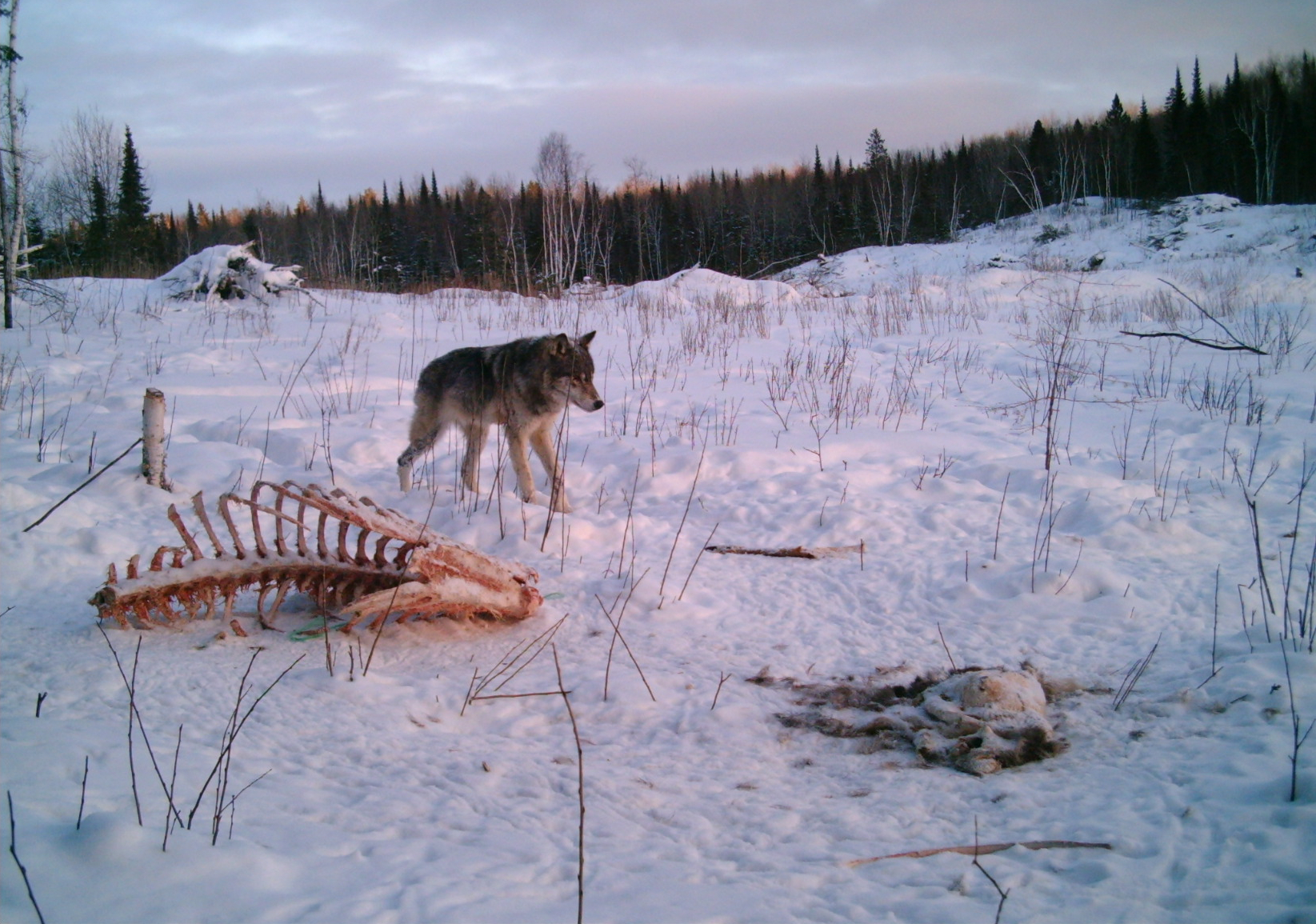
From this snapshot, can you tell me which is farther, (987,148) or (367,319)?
(987,148)

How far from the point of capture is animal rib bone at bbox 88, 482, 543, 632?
279 centimetres

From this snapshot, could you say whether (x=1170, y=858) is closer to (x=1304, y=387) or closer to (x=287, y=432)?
(x=287, y=432)

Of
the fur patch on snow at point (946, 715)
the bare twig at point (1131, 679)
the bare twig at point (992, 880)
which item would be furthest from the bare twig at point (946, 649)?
the bare twig at point (992, 880)

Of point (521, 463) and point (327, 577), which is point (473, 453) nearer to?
point (521, 463)

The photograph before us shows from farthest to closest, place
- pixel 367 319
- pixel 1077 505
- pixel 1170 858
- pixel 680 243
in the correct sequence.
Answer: pixel 680 243, pixel 367 319, pixel 1077 505, pixel 1170 858

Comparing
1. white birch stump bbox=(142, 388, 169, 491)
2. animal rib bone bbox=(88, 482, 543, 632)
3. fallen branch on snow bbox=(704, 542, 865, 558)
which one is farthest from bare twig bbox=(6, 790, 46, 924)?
white birch stump bbox=(142, 388, 169, 491)

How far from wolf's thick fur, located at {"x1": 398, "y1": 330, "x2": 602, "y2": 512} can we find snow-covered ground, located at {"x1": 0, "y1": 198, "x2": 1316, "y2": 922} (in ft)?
1.43

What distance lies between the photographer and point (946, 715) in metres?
2.39

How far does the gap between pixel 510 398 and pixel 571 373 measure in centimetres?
56

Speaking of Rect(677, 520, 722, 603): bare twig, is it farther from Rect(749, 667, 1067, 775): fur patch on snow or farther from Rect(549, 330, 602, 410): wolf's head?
Rect(549, 330, 602, 410): wolf's head

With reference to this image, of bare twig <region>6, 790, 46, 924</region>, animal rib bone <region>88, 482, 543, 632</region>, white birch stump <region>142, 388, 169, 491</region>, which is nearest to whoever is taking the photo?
bare twig <region>6, 790, 46, 924</region>

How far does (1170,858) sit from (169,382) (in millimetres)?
10340

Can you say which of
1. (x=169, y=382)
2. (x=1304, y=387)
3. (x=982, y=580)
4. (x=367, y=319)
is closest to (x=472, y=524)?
(x=982, y=580)

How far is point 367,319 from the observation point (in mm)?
13141
